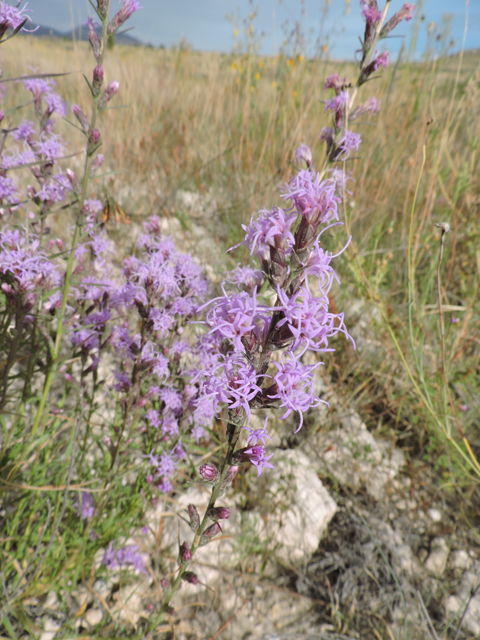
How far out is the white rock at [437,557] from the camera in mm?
2086

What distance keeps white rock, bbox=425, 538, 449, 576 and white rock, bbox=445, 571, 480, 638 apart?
0.11 m

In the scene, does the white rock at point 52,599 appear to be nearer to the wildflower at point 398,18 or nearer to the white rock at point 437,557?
the white rock at point 437,557

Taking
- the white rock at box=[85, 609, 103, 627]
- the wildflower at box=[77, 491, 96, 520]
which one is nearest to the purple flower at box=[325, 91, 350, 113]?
the wildflower at box=[77, 491, 96, 520]

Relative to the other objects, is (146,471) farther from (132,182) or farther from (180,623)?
(132,182)

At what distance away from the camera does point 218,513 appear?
3.12 feet

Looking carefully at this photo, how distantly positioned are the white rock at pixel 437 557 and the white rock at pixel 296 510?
1.84ft

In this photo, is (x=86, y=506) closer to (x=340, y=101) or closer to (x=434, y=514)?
(x=434, y=514)

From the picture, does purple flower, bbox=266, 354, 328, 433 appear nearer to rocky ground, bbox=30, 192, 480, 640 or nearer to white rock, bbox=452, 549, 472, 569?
rocky ground, bbox=30, 192, 480, 640

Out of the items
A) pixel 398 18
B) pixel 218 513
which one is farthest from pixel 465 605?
pixel 398 18

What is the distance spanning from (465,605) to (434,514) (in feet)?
1.67

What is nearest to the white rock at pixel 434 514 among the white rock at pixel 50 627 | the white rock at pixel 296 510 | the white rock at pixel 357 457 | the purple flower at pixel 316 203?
the white rock at pixel 357 457

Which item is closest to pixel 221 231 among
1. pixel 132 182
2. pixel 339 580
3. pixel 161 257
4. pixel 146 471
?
pixel 132 182

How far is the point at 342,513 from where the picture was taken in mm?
2256

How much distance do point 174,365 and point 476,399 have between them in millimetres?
2107
